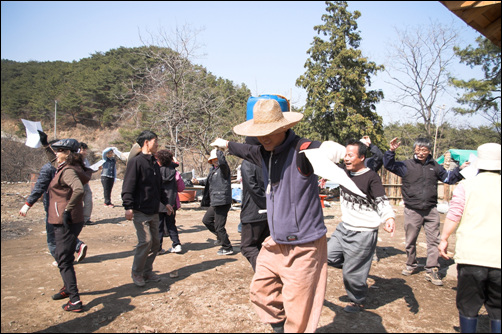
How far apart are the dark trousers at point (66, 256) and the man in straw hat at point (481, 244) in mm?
3874

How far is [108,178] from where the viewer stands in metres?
10.6

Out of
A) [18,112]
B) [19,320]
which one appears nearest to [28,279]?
[19,320]

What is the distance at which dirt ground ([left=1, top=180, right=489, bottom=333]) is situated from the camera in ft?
11.3

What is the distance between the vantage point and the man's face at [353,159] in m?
4.16

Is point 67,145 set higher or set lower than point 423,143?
lower

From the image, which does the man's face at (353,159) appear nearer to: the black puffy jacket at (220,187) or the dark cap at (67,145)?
the black puffy jacket at (220,187)

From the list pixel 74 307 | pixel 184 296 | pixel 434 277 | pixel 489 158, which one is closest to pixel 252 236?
pixel 184 296

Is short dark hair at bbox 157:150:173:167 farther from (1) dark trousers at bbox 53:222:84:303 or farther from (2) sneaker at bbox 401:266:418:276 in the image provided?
(2) sneaker at bbox 401:266:418:276

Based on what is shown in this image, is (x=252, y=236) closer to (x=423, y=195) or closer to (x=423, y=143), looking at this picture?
(x=423, y=195)

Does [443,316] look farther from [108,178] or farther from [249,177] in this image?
[108,178]

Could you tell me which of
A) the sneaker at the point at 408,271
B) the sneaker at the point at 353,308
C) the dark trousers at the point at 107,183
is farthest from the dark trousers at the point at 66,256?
the dark trousers at the point at 107,183

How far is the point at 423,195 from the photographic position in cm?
514

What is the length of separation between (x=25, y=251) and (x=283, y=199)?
5.56 meters

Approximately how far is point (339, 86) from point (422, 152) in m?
16.6
